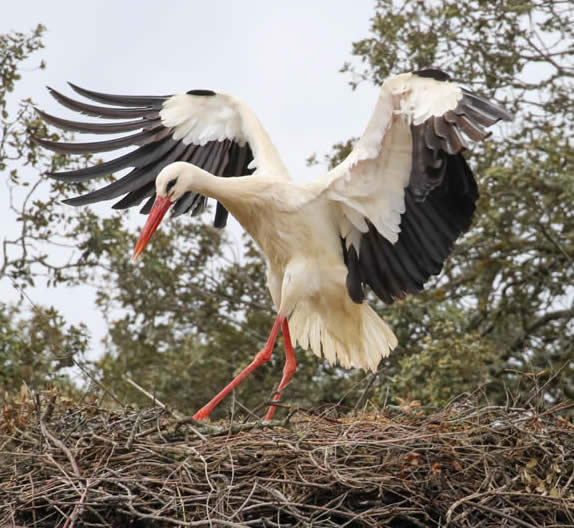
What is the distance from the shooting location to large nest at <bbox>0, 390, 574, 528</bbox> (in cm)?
491

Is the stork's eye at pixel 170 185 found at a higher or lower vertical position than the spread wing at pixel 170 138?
lower

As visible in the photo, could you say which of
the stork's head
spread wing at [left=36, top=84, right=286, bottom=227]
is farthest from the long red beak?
spread wing at [left=36, top=84, right=286, bottom=227]

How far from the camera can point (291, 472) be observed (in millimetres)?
5082

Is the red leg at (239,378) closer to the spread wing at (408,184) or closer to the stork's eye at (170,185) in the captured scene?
the spread wing at (408,184)

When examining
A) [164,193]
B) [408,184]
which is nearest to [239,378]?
[164,193]

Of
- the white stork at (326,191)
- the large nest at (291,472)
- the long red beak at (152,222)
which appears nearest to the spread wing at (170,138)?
the white stork at (326,191)

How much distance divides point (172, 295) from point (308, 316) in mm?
3414

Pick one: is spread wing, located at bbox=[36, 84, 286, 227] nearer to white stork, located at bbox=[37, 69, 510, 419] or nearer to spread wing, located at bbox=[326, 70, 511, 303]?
white stork, located at bbox=[37, 69, 510, 419]

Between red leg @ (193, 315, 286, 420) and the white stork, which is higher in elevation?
→ the white stork

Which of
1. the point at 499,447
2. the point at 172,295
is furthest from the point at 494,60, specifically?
the point at 499,447

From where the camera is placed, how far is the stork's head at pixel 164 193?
20.6ft

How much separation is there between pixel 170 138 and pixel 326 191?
1321mm

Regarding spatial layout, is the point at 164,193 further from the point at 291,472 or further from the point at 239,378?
the point at 291,472

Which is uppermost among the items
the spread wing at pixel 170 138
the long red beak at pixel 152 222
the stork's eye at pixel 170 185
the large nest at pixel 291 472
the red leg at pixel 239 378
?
the spread wing at pixel 170 138
